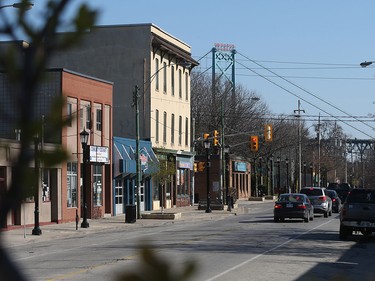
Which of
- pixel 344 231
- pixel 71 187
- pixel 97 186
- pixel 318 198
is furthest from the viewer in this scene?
pixel 318 198

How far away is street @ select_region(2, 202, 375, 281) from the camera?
639 inches

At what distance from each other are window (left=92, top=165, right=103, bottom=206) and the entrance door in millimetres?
2733

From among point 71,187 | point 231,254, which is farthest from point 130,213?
point 231,254

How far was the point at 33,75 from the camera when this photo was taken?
Result: 5.97ft

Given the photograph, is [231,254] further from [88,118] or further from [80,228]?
[88,118]

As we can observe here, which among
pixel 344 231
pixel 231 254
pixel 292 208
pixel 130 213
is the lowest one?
pixel 231 254

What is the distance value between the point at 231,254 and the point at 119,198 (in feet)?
90.3

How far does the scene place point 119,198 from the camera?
47.6 meters

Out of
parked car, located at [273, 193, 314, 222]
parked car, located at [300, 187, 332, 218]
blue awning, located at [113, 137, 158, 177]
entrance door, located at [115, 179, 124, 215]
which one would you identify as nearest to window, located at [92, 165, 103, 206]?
blue awning, located at [113, 137, 158, 177]

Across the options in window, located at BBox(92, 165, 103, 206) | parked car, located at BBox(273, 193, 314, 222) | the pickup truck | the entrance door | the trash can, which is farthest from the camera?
the entrance door

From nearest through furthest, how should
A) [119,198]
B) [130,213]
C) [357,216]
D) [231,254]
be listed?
[231,254]
[357,216]
[130,213]
[119,198]

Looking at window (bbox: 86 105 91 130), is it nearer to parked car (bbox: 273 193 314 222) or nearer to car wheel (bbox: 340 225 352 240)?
parked car (bbox: 273 193 314 222)

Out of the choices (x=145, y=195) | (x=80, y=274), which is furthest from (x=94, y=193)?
(x=80, y=274)

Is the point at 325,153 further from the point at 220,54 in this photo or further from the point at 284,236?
the point at 284,236
